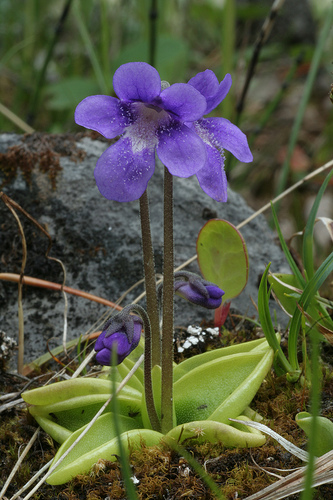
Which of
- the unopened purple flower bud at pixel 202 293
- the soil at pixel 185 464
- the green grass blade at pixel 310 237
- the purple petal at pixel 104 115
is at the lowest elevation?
the soil at pixel 185 464

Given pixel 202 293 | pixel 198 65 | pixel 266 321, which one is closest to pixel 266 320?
pixel 266 321

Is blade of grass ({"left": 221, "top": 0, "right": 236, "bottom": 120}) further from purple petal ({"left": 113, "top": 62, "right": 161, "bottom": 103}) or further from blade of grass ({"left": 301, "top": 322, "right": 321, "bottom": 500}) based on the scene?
blade of grass ({"left": 301, "top": 322, "right": 321, "bottom": 500})

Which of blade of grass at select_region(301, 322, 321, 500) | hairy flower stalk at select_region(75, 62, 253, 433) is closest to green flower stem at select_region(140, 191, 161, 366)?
hairy flower stalk at select_region(75, 62, 253, 433)

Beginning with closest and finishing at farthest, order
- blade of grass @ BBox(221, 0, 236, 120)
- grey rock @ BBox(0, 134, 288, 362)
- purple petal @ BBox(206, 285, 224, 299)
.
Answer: purple petal @ BBox(206, 285, 224, 299)
grey rock @ BBox(0, 134, 288, 362)
blade of grass @ BBox(221, 0, 236, 120)

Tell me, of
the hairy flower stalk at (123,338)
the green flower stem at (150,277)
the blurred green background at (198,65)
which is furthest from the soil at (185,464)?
the blurred green background at (198,65)

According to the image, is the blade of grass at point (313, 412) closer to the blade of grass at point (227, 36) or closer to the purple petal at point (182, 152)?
the purple petal at point (182, 152)

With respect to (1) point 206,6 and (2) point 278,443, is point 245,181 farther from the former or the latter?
(2) point 278,443

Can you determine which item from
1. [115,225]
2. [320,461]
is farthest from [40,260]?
[320,461]
